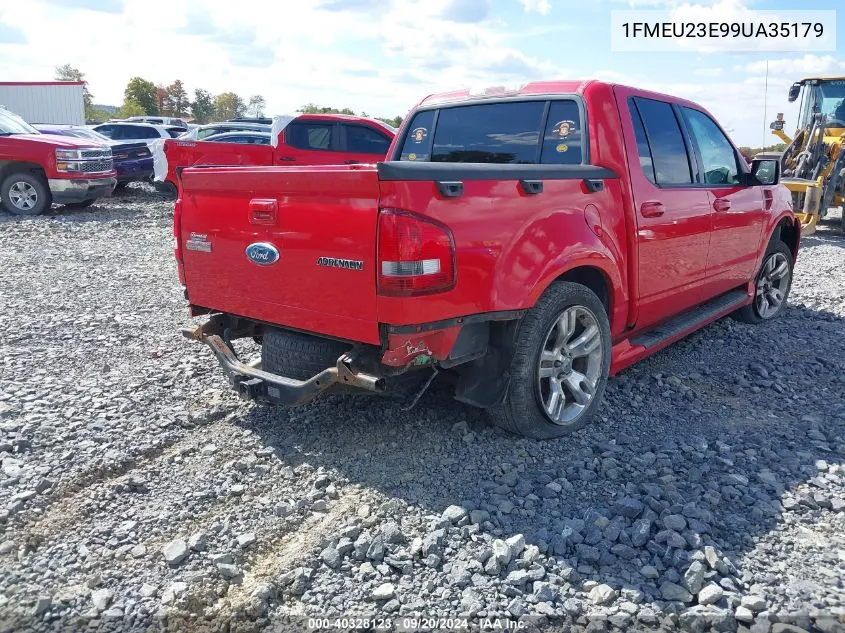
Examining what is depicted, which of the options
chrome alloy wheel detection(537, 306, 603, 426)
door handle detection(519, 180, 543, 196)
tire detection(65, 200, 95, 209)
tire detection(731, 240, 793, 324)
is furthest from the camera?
tire detection(65, 200, 95, 209)

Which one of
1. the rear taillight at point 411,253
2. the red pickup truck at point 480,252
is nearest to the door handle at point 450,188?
the red pickup truck at point 480,252

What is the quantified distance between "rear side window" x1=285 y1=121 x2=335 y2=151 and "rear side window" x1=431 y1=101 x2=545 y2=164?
26.7ft

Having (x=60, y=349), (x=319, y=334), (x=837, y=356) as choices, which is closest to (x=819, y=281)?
(x=837, y=356)

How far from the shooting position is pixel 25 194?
1317 cm

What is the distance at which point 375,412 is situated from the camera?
14.1 ft

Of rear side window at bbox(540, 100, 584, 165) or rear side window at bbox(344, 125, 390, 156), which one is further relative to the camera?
rear side window at bbox(344, 125, 390, 156)

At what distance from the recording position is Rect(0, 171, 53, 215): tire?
13.0 m

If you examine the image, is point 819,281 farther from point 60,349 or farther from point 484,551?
point 60,349

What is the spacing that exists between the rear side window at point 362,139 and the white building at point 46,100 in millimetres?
26453

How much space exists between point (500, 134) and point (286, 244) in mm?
1786

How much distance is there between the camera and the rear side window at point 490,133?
445 centimetres

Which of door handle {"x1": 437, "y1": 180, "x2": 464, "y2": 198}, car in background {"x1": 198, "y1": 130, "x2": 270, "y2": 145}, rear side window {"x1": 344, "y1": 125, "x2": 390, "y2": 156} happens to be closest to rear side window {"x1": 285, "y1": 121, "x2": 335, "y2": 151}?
rear side window {"x1": 344, "y1": 125, "x2": 390, "y2": 156}

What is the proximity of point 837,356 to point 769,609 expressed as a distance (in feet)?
11.8

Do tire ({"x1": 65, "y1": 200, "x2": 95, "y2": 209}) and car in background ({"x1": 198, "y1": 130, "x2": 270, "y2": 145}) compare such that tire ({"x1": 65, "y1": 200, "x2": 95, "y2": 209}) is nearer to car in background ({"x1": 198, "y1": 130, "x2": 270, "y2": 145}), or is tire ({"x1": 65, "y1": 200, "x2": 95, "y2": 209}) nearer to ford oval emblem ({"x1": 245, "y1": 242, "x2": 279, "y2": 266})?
car in background ({"x1": 198, "y1": 130, "x2": 270, "y2": 145})
